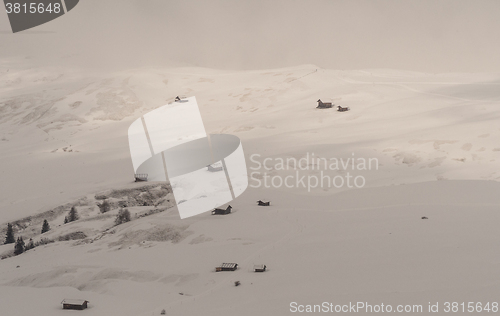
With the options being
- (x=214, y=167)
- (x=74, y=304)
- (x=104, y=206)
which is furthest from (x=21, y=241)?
(x=214, y=167)

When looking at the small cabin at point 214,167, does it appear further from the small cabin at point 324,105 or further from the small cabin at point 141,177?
the small cabin at point 324,105

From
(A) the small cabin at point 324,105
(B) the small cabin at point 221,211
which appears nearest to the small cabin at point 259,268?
(B) the small cabin at point 221,211

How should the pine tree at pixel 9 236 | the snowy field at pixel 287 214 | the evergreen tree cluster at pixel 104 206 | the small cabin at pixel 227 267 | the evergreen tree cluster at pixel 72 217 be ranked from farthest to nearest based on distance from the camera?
the evergreen tree cluster at pixel 104 206 → the evergreen tree cluster at pixel 72 217 → the pine tree at pixel 9 236 → the small cabin at pixel 227 267 → the snowy field at pixel 287 214

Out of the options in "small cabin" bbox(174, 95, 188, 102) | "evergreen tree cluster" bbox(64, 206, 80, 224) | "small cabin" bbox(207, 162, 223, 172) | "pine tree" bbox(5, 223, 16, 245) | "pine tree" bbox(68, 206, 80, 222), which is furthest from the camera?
"small cabin" bbox(174, 95, 188, 102)

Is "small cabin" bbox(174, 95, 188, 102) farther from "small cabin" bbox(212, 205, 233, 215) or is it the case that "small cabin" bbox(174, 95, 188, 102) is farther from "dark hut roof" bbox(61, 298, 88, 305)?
"dark hut roof" bbox(61, 298, 88, 305)

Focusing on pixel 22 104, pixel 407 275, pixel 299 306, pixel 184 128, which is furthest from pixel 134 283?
pixel 22 104

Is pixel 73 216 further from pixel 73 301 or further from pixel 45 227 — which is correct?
pixel 73 301

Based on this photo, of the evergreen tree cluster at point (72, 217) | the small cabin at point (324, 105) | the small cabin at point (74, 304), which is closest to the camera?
the small cabin at point (74, 304)

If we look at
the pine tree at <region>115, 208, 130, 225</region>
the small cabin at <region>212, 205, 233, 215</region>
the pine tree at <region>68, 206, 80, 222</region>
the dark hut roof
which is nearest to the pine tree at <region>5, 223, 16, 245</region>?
the pine tree at <region>68, 206, 80, 222</region>
